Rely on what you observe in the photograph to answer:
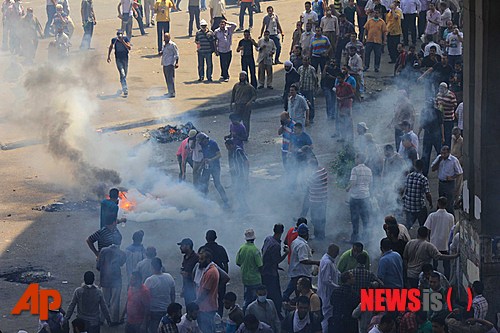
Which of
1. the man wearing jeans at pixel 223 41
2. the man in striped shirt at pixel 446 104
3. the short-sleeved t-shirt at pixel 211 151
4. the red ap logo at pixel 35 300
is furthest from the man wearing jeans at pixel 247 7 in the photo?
the red ap logo at pixel 35 300

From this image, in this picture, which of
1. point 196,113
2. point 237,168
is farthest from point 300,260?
point 196,113

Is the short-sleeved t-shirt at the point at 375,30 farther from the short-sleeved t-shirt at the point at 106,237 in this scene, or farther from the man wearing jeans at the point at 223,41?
the short-sleeved t-shirt at the point at 106,237

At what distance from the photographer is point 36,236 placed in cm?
1802

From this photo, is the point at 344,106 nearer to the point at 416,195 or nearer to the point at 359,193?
the point at 359,193

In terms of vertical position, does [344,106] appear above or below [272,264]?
above

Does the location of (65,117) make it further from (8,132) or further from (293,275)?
(293,275)

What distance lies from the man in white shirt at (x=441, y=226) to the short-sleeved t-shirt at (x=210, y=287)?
3.05 m

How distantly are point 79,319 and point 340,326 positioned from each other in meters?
2.87

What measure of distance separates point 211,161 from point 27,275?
149 inches

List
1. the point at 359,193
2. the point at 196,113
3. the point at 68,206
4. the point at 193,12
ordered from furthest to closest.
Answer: the point at 193,12 < the point at 196,113 < the point at 68,206 < the point at 359,193

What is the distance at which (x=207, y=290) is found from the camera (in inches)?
537

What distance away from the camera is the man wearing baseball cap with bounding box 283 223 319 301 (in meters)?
14.4

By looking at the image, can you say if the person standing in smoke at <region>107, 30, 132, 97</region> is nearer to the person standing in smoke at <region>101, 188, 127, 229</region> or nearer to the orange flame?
the orange flame

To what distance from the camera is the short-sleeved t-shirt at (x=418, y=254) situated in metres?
14.1
